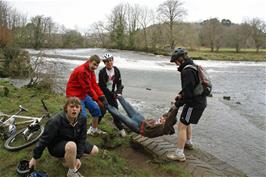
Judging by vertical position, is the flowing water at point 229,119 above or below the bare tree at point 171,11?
below

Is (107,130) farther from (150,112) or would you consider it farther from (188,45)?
(188,45)

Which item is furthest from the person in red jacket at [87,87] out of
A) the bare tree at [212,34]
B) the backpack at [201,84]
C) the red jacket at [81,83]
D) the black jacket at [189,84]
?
the bare tree at [212,34]

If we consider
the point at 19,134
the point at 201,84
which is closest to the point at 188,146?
the point at 201,84

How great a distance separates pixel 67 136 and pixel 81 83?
1508 millimetres

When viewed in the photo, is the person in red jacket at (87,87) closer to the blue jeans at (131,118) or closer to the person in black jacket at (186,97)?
the blue jeans at (131,118)

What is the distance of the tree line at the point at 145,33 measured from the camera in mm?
59094

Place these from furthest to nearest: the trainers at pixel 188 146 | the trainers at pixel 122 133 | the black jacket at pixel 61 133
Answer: the trainers at pixel 122 133, the trainers at pixel 188 146, the black jacket at pixel 61 133

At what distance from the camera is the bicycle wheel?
6066 mm

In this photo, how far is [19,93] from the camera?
1230 centimetres

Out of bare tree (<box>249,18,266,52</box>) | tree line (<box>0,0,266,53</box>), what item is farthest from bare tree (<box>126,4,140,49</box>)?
bare tree (<box>249,18,266,52</box>)

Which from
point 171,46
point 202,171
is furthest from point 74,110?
point 171,46

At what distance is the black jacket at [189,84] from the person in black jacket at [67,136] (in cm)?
185

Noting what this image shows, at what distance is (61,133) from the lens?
15.2 ft

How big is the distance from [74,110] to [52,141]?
623 millimetres
